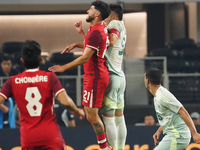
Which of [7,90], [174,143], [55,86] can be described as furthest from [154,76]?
[7,90]

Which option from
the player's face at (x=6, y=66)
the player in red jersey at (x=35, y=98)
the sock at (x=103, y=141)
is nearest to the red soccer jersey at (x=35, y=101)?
the player in red jersey at (x=35, y=98)

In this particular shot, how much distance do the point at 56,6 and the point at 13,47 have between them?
119cm

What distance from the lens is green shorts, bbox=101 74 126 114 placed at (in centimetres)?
431

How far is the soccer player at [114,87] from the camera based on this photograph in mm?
4273

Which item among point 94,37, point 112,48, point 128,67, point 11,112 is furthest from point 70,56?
point 94,37

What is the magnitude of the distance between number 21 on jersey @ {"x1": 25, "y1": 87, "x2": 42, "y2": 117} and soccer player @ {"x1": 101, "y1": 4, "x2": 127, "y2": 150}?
1.45 metres

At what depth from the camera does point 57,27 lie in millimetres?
7426

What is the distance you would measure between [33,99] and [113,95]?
1.58 meters

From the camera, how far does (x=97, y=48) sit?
4.02 m

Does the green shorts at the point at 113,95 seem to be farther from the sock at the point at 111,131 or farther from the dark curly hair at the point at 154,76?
the dark curly hair at the point at 154,76

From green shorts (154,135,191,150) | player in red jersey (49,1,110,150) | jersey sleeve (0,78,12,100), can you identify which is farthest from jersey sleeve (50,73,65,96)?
green shorts (154,135,191,150)

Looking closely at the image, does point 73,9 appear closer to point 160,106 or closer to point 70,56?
point 70,56

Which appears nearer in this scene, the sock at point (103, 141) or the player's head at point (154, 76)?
the player's head at point (154, 76)

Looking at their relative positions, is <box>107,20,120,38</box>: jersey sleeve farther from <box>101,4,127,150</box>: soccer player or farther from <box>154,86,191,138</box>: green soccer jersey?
<box>154,86,191,138</box>: green soccer jersey
